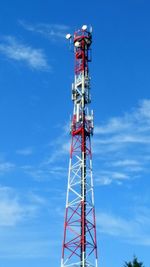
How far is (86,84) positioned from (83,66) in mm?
1953

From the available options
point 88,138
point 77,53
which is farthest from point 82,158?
point 77,53

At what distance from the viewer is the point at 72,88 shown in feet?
205

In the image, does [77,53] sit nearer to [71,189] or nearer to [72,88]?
[72,88]

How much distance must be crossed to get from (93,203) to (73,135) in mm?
7304

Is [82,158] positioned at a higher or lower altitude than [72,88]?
lower

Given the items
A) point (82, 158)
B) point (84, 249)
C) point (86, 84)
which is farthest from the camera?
point (86, 84)

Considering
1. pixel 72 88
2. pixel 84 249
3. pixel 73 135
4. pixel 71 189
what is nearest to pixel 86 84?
pixel 72 88

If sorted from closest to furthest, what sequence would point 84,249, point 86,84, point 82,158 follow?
point 84,249 → point 82,158 → point 86,84

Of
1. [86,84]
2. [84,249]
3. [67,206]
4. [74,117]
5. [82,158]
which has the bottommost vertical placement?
[84,249]

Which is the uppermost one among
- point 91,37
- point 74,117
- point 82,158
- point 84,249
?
point 91,37

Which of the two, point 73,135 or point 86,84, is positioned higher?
point 86,84

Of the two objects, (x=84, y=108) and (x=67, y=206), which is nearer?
(x=67, y=206)

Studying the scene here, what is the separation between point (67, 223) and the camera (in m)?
56.2

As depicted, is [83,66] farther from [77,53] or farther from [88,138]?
[88,138]
